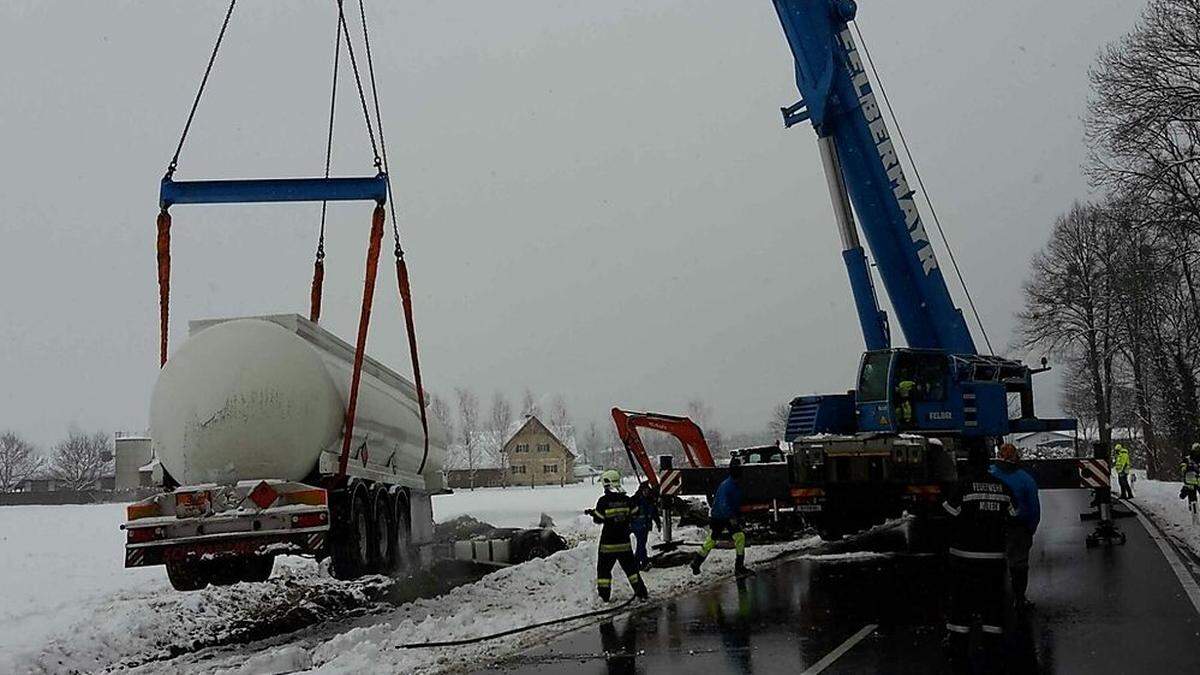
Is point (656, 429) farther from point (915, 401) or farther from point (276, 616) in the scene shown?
point (276, 616)

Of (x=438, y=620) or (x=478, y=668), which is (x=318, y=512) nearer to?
(x=438, y=620)

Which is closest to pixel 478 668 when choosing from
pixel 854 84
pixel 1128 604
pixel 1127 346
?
pixel 1128 604

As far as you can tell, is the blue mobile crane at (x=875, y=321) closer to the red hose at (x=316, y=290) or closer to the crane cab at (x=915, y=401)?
the crane cab at (x=915, y=401)

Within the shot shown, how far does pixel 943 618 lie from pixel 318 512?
643cm

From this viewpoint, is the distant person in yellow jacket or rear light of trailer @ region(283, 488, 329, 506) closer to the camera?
rear light of trailer @ region(283, 488, 329, 506)

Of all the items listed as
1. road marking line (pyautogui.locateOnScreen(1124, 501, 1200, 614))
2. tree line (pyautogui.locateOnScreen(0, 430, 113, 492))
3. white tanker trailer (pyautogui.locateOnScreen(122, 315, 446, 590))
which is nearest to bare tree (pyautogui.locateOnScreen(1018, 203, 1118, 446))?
road marking line (pyautogui.locateOnScreen(1124, 501, 1200, 614))

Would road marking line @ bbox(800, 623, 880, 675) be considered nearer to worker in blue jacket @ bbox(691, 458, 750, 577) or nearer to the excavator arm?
worker in blue jacket @ bbox(691, 458, 750, 577)

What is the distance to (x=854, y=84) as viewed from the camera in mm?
16516

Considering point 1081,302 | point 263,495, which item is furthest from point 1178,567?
point 1081,302

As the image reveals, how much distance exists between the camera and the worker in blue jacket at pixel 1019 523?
32.8ft

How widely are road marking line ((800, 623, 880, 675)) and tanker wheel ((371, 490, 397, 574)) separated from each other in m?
6.57

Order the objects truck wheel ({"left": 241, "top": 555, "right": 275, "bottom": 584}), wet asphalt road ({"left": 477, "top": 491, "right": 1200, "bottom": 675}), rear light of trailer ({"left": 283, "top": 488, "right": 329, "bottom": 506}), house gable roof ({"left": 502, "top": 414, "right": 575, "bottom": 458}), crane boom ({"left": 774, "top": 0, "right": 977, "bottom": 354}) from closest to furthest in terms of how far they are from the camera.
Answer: wet asphalt road ({"left": 477, "top": 491, "right": 1200, "bottom": 675})
rear light of trailer ({"left": 283, "top": 488, "right": 329, "bottom": 506})
truck wheel ({"left": 241, "top": 555, "right": 275, "bottom": 584})
crane boom ({"left": 774, "top": 0, "right": 977, "bottom": 354})
house gable roof ({"left": 502, "top": 414, "right": 575, "bottom": 458})

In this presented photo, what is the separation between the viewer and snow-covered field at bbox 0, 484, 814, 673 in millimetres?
9492

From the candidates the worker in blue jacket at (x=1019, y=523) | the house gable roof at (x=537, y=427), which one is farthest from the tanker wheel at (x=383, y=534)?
the house gable roof at (x=537, y=427)
